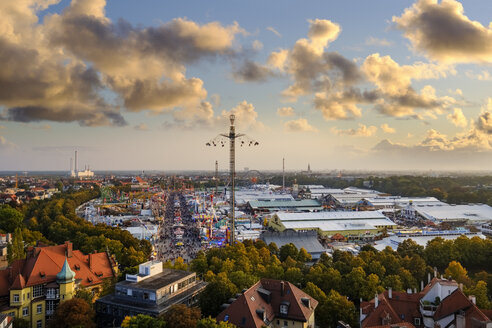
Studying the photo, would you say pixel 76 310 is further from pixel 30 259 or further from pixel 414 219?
pixel 414 219

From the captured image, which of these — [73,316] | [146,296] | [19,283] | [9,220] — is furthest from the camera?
[9,220]

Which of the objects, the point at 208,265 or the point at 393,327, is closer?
the point at 393,327

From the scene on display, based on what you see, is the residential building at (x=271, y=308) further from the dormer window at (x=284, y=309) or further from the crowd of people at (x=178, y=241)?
the crowd of people at (x=178, y=241)

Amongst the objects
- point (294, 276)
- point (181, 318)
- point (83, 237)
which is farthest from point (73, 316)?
point (83, 237)

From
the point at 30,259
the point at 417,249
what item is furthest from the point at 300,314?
the point at 417,249

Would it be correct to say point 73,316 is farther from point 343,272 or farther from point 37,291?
point 343,272

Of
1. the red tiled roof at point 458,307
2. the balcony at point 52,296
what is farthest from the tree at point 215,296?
the red tiled roof at point 458,307
